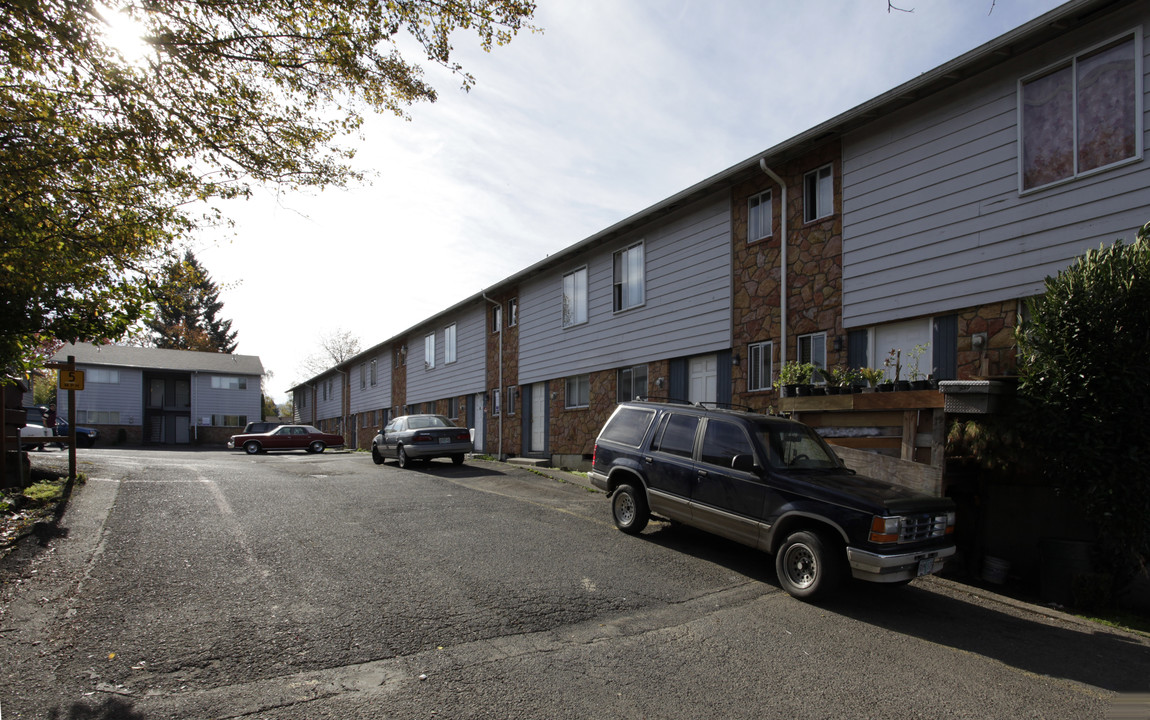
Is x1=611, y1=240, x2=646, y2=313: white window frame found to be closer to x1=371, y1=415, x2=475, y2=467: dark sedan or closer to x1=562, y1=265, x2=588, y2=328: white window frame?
x1=562, y1=265, x2=588, y2=328: white window frame

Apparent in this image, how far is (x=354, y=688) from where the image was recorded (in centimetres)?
394

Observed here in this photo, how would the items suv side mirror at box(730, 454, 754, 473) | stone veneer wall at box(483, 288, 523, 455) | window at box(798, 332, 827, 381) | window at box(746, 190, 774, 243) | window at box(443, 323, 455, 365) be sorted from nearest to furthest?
1. suv side mirror at box(730, 454, 754, 473)
2. window at box(798, 332, 827, 381)
3. window at box(746, 190, 774, 243)
4. stone veneer wall at box(483, 288, 523, 455)
5. window at box(443, 323, 455, 365)

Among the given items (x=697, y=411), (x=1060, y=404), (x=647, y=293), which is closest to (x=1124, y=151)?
(x=1060, y=404)

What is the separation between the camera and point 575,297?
18.2 metres

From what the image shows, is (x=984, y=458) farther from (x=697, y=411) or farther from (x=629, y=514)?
(x=629, y=514)

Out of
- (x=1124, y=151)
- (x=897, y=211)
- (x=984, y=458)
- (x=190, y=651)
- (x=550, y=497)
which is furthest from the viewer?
(x=550, y=497)

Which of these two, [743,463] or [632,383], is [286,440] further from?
[743,463]

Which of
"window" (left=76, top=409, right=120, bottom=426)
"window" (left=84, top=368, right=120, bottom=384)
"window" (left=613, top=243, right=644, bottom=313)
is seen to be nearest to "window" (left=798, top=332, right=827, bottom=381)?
"window" (left=613, top=243, right=644, bottom=313)

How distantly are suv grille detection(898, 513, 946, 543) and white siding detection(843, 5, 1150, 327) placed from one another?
13.2 ft

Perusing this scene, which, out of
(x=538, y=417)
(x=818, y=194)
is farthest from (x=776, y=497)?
(x=538, y=417)

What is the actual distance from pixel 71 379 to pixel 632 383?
11735 mm

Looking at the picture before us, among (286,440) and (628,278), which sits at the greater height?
(628,278)

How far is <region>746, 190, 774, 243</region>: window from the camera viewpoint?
39.7 feet

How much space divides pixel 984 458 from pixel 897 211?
4510 mm
